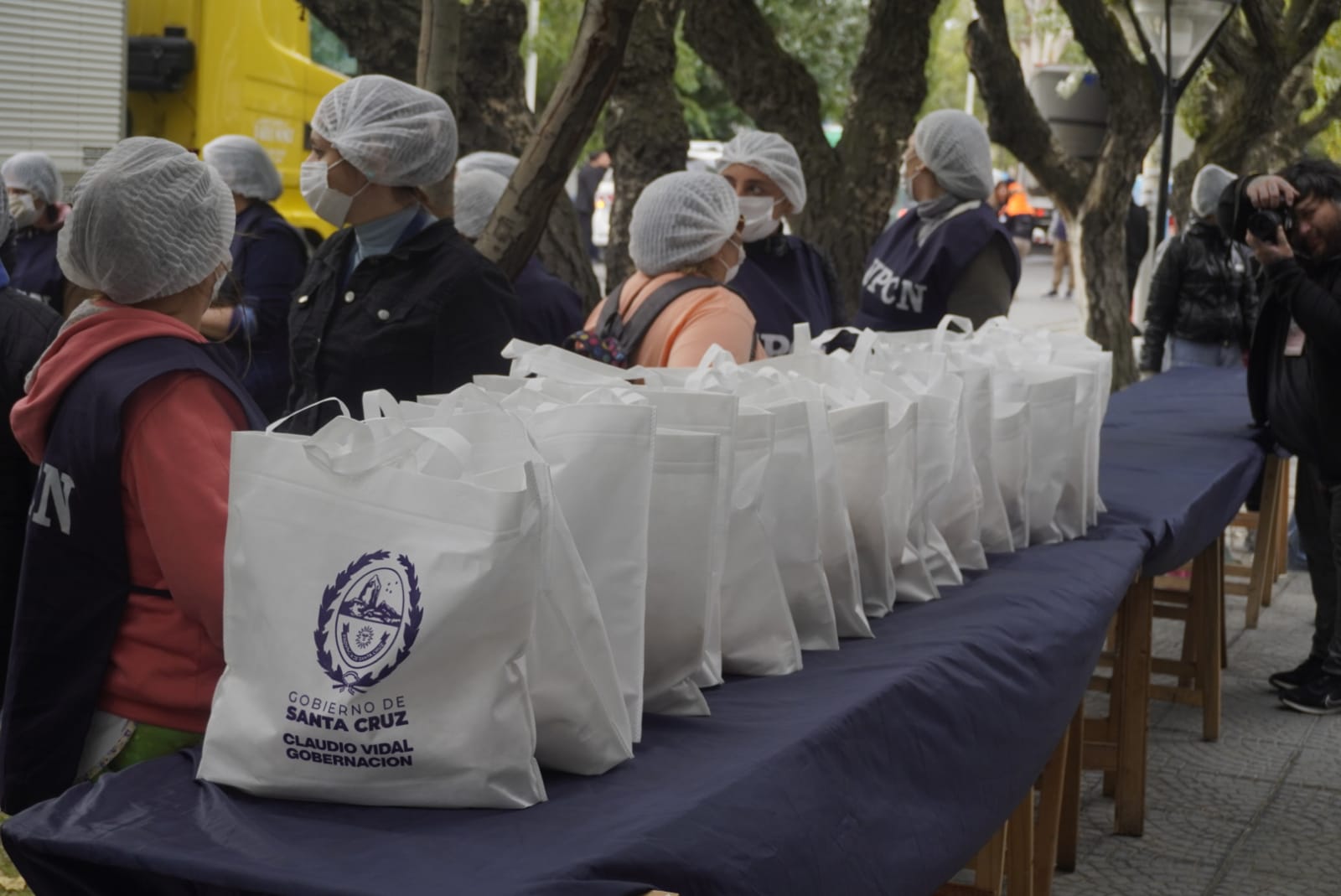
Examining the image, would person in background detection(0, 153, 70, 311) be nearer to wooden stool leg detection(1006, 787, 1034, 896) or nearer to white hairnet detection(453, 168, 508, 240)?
white hairnet detection(453, 168, 508, 240)

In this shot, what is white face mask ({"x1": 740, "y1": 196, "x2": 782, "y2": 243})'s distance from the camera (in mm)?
5602

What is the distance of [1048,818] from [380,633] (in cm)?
249

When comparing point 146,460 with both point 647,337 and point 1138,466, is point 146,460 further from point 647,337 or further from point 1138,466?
point 1138,466

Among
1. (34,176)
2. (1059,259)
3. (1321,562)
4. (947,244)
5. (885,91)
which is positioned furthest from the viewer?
(1059,259)

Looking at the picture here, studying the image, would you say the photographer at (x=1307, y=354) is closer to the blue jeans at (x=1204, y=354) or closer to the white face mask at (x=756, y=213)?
the white face mask at (x=756, y=213)

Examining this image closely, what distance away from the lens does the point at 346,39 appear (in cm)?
784

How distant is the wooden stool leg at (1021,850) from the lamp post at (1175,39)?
628 cm

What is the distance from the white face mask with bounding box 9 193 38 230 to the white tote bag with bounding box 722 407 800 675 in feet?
20.9

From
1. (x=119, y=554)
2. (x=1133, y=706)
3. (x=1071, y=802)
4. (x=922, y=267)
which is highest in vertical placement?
(x=922, y=267)

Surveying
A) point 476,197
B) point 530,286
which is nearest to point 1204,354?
point 530,286

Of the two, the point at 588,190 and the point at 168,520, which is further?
the point at 588,190

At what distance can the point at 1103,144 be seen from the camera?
12.1 m

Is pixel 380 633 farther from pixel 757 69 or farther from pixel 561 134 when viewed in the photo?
pixel 757 69

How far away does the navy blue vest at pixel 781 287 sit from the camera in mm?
5727
